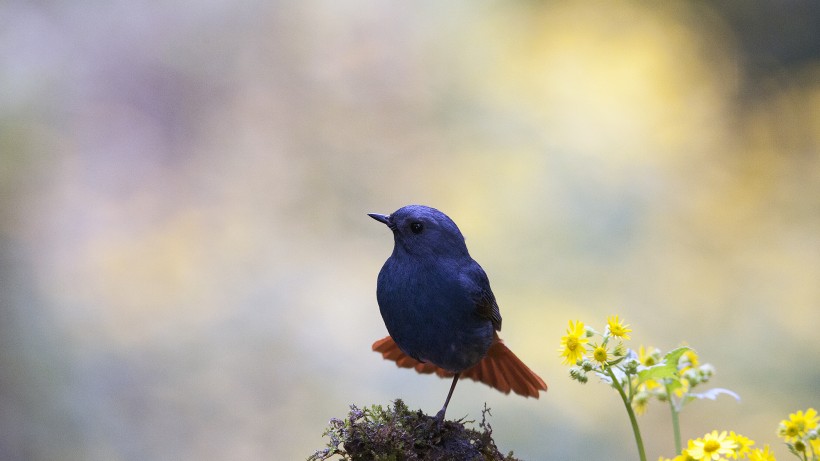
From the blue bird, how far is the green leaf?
45 centimetres

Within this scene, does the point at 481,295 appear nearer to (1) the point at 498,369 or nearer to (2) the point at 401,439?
(1) the point at 498,369

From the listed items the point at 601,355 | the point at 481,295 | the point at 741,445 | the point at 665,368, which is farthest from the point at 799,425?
the point at 481,295

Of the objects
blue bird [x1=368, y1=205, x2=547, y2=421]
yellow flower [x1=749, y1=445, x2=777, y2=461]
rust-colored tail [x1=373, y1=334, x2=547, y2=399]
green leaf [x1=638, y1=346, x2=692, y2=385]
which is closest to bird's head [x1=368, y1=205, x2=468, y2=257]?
blue bird [x1=368, y1=205, x2=547, y2=421]

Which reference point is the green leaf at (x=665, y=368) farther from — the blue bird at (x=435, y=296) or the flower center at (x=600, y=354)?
→ the blue bird at (x=435, y=296)

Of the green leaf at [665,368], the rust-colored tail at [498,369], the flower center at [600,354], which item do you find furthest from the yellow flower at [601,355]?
the rust-colored tail at [498,369]

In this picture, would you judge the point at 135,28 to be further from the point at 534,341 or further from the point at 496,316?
the point at 496,316

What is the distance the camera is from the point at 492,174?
4688 mm

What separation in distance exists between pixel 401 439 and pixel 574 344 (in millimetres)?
545

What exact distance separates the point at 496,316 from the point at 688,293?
2588 mm

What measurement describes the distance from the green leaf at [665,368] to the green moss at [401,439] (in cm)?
46

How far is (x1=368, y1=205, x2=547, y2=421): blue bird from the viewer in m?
2.29

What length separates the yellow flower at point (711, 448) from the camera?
194cm

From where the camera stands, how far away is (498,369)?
8.56 feet

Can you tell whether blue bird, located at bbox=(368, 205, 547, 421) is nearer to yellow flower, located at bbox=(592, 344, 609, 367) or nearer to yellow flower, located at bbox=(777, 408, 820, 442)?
yellow flower, located at bbox=(592, 344, 609, 367)
